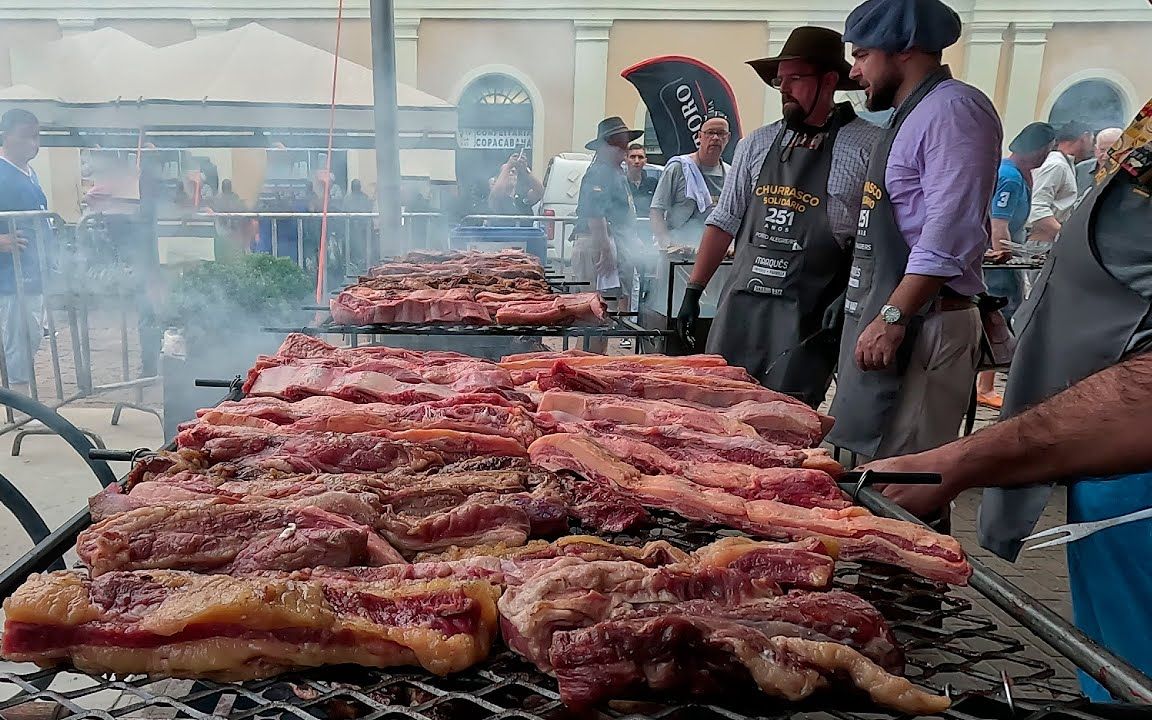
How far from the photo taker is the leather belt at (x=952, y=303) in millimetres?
4238

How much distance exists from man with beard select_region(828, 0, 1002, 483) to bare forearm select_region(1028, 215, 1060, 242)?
6.79 metres

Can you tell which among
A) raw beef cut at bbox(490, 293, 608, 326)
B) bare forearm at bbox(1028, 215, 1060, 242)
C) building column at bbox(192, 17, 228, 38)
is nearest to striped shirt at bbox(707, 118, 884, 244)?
raw beef cut at bbox(490, 293, 608, 326)

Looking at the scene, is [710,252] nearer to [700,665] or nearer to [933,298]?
[933,298]

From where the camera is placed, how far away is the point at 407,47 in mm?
21109

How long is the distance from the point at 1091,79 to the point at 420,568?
83.4 ft

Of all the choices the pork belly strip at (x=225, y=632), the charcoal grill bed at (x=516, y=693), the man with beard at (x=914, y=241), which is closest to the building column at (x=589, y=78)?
the man with beard at (x=914, y=241)

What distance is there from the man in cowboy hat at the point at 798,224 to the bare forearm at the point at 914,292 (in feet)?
2.81

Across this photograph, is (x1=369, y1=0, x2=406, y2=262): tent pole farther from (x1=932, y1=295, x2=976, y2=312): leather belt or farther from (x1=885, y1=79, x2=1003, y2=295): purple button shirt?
(x1=932, y1=295, x2=976, y2=312): leather belt

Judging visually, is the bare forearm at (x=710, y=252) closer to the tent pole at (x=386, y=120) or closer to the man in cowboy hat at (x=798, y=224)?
the man in cowboy hat at (x=798, y=224)

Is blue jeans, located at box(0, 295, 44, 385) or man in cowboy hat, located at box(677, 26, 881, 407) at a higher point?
man in cowboy hat, located at box(677, 26, 881, 407)

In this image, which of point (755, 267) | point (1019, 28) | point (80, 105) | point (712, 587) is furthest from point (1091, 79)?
point (712, 587)

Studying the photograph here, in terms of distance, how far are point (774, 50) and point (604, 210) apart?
12.6 m

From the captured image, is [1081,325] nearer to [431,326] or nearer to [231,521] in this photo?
[231,521]

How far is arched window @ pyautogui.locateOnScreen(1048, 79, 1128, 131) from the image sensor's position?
71.5ft
